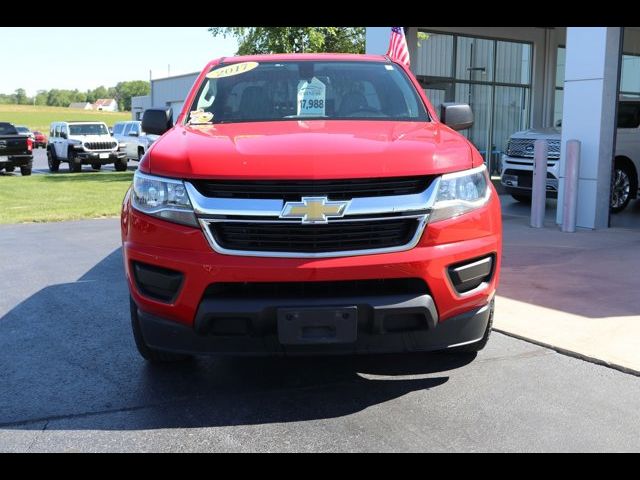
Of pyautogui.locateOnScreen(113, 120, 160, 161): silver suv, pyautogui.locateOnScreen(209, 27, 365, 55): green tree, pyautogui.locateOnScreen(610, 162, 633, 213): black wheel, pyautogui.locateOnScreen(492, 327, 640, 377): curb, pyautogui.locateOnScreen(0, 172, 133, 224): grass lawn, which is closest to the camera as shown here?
pyautogui.locateOnScreen(492, 327, 640, 377): curb

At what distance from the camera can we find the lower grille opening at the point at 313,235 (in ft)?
10.7

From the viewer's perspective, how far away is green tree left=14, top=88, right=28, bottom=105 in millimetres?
143350

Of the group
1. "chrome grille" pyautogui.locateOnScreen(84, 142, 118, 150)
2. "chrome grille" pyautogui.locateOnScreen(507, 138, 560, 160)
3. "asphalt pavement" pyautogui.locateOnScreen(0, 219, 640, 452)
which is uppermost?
"chrome grille" pyautogui.locateOnScreen(507, 138, 560, 160)

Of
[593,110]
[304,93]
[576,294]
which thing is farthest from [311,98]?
[593,110]

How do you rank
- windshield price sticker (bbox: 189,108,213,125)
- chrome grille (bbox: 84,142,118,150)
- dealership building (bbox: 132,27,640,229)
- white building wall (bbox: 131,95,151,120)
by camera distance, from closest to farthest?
1. windshield price sticker (bbox: 189,108,213,125)
2. dealership building (bbox: 132,27,640,229)
3. chrome grille (bbox: 84,142,118,150)
4. white building wall (bbox: 131,95,151,120)

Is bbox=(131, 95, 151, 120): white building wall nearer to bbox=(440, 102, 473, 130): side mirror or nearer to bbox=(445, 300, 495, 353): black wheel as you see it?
bbox=(440, 102, 473, 130): side mirror

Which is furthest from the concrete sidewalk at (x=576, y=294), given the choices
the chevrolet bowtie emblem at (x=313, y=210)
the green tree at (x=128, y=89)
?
the green tree at (x=128, y=89)

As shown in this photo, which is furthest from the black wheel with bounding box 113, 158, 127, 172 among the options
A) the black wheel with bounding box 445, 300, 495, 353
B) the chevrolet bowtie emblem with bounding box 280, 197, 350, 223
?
the chevrolet bowtie emblem with bounding box 280, 197, 350, 223

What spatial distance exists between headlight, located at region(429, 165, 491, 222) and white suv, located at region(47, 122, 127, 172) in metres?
24.1

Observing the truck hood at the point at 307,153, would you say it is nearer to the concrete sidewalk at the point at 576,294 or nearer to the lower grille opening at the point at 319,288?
the lower grille opening at the point at 319,288

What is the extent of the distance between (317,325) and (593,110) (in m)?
7.73

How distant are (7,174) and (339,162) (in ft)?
78.3
